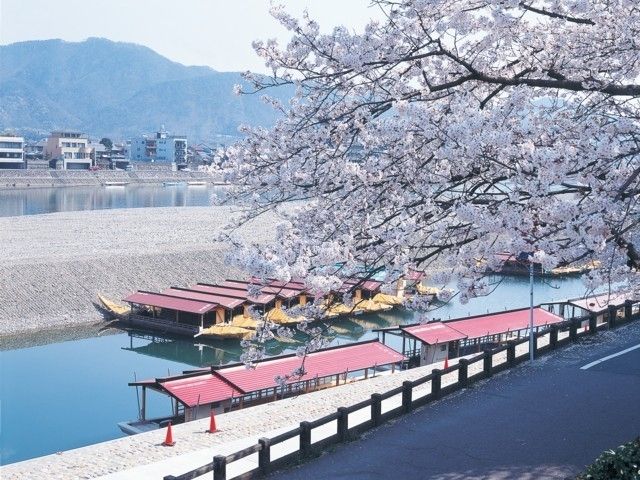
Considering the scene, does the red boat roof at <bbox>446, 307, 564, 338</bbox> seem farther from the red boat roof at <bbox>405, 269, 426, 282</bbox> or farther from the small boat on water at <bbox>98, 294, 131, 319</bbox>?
the red boat roof at <bbox>405, 269, 426, 282</bbox>

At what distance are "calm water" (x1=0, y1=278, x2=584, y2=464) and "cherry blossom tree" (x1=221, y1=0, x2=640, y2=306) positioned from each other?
22.1 feet

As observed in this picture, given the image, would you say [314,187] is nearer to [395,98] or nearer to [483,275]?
[395,98]

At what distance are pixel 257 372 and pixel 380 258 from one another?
11209 mm

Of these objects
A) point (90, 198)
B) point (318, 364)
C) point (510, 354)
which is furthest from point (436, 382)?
point (90, 198)

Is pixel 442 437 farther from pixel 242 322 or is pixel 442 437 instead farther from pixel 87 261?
pixel 87 261

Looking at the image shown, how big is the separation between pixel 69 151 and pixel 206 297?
87.7 m

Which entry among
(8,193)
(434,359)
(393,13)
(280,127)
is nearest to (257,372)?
(434,359)

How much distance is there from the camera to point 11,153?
98.0 m

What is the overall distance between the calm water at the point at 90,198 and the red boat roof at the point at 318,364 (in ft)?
139

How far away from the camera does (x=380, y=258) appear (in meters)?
6.41

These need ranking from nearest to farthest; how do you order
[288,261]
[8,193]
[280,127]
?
[288,261]
[280,127]
[8,193]

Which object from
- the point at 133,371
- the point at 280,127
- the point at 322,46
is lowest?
the point at 133,371

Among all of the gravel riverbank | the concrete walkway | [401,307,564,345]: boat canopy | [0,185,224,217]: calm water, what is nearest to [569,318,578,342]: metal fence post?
the concrete walkway

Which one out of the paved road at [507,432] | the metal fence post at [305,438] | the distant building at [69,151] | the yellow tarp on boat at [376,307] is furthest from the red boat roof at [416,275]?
the distant building at [69,151]
